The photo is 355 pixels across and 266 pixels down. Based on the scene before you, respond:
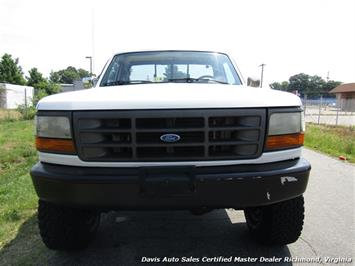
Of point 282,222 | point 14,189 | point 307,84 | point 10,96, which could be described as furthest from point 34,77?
point 307,84

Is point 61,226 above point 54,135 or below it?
below

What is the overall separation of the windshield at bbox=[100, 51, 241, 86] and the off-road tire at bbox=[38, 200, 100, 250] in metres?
1.35

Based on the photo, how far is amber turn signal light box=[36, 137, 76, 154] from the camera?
2.51m

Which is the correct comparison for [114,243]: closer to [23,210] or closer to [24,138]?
[23,210]

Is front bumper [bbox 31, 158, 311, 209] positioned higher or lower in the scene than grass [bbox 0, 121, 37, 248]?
higher

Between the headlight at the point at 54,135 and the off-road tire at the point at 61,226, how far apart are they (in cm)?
59

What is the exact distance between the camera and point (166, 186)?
93.7 inches

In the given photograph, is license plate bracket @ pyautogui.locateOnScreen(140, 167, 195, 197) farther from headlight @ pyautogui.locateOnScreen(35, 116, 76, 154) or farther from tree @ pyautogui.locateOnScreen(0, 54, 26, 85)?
tree @ pyautogui.locateOnScreen(0, 54, 26, 85)

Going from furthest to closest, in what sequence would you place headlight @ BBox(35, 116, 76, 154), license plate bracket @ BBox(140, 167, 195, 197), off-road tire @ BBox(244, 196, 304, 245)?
off-road tire @ BBox(244, 196, 304, 245), headlight @ BBox(35, 116, 76, 154), license plate bracket @ BBox(140, 167, 195, 197)

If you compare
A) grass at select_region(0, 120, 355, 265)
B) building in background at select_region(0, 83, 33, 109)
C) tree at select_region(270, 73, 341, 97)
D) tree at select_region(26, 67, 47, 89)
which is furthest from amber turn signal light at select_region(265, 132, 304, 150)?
tree at select_region(270, 73, 341, 97)

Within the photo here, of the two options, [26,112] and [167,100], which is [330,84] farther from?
[167,100]

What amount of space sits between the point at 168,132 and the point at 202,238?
151 centimetres

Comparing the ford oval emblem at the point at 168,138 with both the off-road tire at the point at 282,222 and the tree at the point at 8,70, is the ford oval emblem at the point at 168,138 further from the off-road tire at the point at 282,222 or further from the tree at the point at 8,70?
the tree at the point at 8,70

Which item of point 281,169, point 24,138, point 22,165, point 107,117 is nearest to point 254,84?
point 281,169
